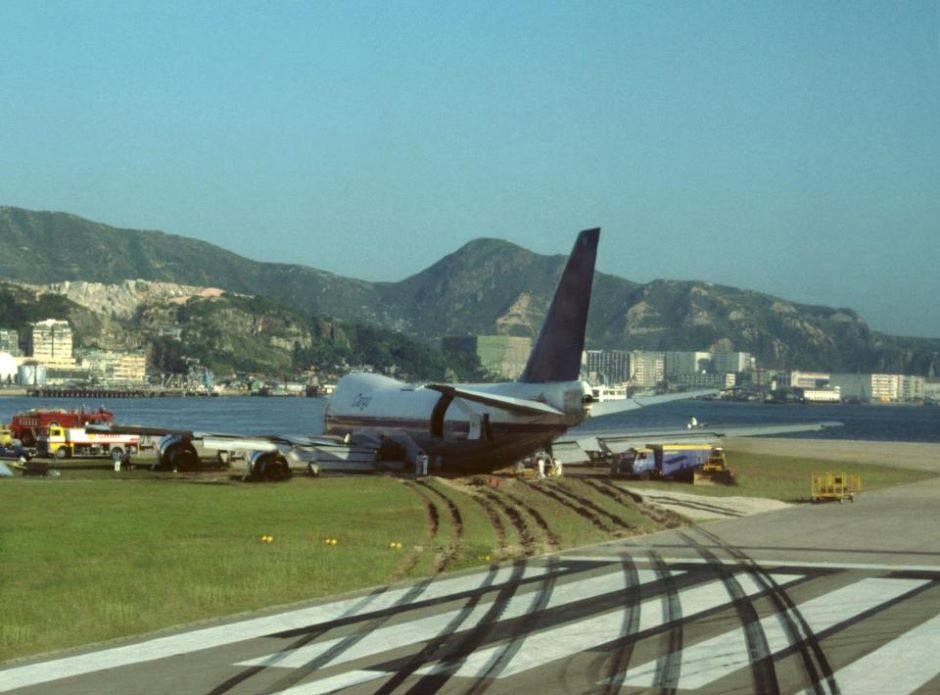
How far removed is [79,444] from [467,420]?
30597 mm

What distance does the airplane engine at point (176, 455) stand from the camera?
6400 cm

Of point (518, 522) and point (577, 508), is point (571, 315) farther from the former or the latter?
point (518, 522)

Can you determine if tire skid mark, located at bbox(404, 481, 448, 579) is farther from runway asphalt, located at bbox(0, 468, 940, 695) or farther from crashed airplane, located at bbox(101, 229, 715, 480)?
crashed airplane, located at bbox(101, 229, 715, 480)

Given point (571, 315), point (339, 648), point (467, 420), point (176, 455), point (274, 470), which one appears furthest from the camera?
point (176, 455)

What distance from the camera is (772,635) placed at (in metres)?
22.8

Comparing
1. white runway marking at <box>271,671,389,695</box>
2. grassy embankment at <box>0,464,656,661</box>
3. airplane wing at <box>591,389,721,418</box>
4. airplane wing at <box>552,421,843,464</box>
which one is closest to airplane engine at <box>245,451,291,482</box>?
grassy embankment at <box>0,464,656,661</box>

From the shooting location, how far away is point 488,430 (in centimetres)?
5581

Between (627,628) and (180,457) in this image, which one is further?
(180,457)

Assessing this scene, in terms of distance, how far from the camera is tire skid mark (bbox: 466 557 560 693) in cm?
1923

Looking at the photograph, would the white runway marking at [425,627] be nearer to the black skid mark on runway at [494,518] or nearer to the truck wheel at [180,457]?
the black skid mark on runway at [494,518]

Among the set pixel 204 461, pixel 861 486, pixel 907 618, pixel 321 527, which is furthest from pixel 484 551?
pixel 204 461

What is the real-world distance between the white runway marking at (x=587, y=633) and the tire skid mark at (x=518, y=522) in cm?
757

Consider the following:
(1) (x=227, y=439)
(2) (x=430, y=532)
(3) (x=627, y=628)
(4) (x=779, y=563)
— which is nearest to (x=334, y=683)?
(3) (x=627, y=628)

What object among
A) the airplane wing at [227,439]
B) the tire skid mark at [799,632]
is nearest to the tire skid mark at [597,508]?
the tire skid mark at [799,632]
